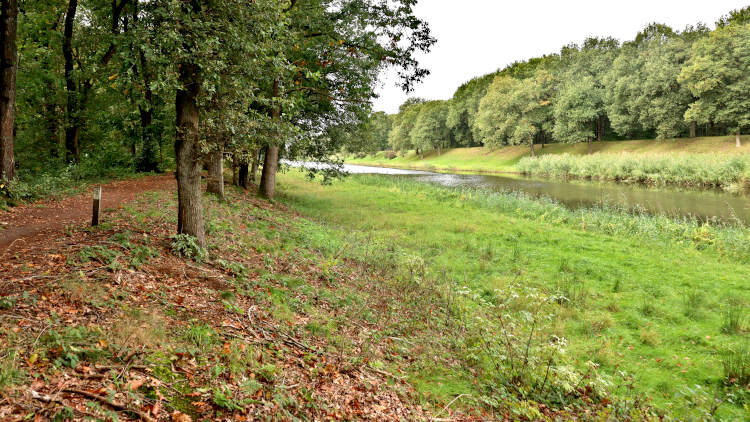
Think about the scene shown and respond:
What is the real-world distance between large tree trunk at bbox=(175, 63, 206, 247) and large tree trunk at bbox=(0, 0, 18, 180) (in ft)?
23.7

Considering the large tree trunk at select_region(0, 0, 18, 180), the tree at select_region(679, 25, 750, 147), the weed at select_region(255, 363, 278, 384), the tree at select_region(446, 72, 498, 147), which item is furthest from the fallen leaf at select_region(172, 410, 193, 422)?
the tree at select_region(446, 72, 498, 147)

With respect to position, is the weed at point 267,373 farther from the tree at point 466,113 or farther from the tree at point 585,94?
the tree at point 466,113

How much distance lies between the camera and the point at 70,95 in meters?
16.5

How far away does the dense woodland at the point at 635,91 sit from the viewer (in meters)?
40.1

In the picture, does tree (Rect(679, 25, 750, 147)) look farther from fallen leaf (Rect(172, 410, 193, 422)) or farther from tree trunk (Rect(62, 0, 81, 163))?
tree trunk (Rect(62, 0, 81, 163))

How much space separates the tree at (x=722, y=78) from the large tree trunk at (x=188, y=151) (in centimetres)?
5242

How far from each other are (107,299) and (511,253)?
10.8 metres

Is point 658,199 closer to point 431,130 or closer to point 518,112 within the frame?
point 518,112

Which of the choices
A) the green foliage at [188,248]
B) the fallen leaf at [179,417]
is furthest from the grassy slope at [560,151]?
the fallen leaf at [179,417]

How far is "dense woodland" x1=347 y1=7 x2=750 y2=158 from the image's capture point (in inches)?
1580

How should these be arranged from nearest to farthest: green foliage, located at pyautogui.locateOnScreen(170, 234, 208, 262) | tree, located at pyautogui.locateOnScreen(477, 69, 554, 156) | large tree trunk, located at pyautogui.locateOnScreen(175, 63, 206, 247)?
1. large tree trunk, located at pyautogui.locateOnScreen(175, 63, 206, 247)
2. green foliage, located at pyautogui.locateOnScreen(170, 234, 208, 262)
3. tree, located at pyautogui.locateOnScreen(477, 69, 554, 156)

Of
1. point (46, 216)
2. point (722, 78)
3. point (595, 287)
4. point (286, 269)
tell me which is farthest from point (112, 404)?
point (722, 78)

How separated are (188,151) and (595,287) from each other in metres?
10.0

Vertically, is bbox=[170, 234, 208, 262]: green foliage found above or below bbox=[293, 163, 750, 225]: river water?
below
